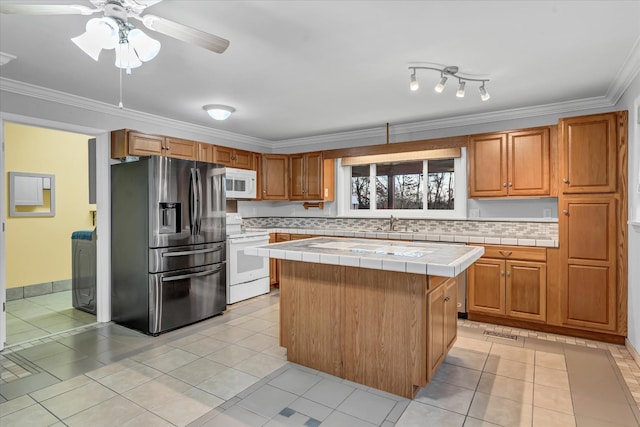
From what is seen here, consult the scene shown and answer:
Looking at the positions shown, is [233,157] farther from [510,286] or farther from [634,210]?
[634,210]

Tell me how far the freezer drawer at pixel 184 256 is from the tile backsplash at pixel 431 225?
1.69 metres

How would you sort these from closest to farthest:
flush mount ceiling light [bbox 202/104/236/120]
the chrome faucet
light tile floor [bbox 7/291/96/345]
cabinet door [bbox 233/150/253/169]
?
light tile floor [bbox 7/291/96/345]
flush mount ceiling light [bbox 202/104/236/120]
the chrome faucet
cabinet door [bbox 233/150/253/169]

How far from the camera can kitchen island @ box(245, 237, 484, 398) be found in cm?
224

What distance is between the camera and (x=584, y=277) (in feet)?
10.9

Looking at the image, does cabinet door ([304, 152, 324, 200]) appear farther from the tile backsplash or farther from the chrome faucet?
the chrome faucet

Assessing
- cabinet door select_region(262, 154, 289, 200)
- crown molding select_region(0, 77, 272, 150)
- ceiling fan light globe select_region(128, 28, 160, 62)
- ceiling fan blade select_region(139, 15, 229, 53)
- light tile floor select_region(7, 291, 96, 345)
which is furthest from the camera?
cabinet door select_region(262, 154, 289, 200)

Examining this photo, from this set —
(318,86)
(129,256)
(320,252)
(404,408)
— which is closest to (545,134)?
(318,86)

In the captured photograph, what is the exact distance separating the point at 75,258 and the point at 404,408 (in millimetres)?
4246

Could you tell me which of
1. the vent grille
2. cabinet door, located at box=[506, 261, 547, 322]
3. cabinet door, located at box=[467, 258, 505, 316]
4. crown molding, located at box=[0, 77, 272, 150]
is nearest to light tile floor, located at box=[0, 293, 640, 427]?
the vent grille

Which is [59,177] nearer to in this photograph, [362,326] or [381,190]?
[381,190]

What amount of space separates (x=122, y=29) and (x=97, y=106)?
2272mm

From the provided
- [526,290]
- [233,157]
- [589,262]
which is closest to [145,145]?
[233,157]

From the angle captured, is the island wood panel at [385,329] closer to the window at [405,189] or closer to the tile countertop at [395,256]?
the tile countertop at [395,256]

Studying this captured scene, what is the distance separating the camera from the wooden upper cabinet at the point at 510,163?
3.73 meters
